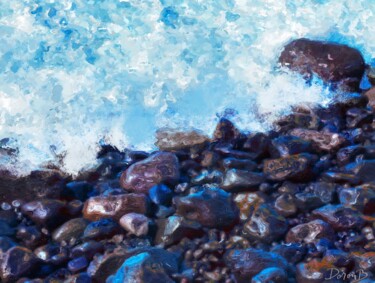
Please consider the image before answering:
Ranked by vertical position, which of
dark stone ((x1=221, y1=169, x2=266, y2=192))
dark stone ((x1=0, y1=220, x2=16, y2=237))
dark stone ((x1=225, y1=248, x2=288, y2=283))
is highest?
dark stone ((x1=221, y1=169, x2=266, y2=192))

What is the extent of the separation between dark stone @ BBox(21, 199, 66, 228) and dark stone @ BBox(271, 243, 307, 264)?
4.20 feet

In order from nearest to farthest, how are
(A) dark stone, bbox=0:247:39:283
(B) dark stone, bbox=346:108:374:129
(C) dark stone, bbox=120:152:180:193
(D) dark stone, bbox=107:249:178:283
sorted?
(D) dark stone, bbox=107:249:178:283 < (A) dark stone, bbox=0:247:39:283 < (C) dark stone, bbox=120:152:180:193 < (B) dark stone, bbox=346:108:374:129

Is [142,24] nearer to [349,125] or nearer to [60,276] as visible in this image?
[349,125]

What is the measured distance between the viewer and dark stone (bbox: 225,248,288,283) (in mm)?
2668

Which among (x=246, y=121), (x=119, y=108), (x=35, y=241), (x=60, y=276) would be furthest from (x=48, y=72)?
(x=60, y=276)

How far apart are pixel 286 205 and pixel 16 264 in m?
1.50

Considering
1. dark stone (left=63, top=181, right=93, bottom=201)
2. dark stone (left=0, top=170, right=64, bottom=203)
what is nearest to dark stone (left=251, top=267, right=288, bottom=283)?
dark stone (left=63, top=181, right=93, bottom=201)

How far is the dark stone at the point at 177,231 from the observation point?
9.91ft

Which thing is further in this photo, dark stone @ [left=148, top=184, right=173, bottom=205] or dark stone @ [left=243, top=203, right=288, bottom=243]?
dark stone @ [left=148, top=184, right=173, bottom=205]

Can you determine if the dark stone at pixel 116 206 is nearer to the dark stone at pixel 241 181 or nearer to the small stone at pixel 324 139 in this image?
the dark stone at pixel 241 181

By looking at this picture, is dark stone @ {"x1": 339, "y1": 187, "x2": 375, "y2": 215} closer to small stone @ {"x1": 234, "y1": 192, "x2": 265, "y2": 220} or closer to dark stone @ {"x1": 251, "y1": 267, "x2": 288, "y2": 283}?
small stone @ {"x1": 234, "y1": 192, "x2": 265, "y2": 220}

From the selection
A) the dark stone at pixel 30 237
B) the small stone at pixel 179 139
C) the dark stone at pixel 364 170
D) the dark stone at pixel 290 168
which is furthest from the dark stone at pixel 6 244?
the dark stone at pixel 364 170

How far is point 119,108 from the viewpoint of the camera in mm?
4734

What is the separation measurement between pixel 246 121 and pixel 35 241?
1.97 meters
